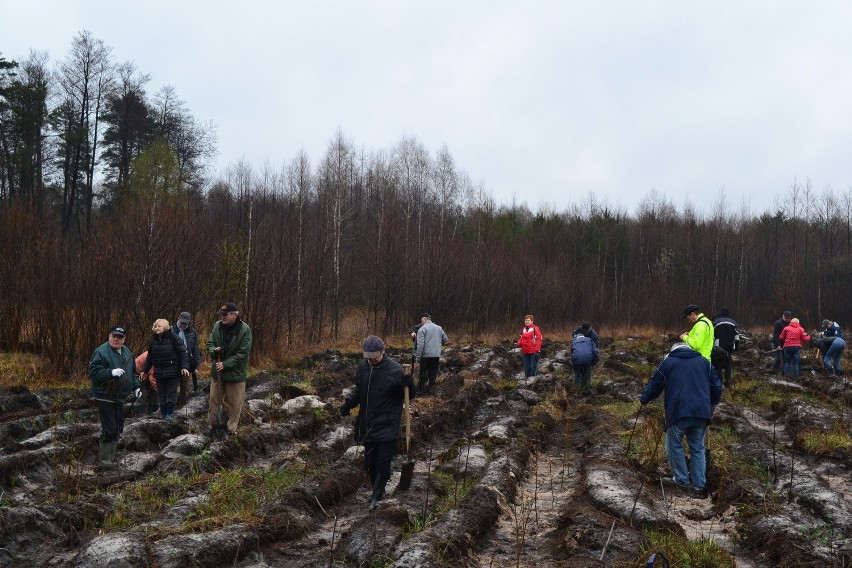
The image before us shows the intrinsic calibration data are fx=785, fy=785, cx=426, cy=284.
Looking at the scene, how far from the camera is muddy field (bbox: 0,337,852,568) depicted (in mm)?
6762

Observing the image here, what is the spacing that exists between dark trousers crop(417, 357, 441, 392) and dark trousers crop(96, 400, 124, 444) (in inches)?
329

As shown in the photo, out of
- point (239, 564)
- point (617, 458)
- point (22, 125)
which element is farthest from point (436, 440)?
point (22, 125)

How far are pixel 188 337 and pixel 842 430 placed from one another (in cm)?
1163

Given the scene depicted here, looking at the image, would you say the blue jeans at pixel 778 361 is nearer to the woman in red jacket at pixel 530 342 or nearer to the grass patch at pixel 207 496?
the woman in red jacket at pixel 530 342

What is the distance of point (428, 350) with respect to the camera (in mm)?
17281

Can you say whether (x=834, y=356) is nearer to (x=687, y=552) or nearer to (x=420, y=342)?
(x=420, y=342)

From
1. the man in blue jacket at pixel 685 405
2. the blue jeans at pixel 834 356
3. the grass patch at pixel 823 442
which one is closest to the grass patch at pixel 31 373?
the man in blue jacket at pixel 685 405

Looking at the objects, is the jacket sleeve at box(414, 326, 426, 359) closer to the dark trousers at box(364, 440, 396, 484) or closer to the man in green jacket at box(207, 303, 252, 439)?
the man in green jacket at box(207, 303, 252, 439)

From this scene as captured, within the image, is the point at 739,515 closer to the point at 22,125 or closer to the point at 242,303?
the point at 242,303

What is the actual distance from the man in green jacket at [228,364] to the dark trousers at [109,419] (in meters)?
1.36

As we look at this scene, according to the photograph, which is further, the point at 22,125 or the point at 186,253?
the point at 22,125

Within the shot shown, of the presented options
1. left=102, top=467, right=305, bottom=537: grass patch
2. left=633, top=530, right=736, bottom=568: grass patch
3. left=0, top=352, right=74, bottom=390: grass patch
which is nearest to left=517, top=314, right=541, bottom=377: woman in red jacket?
left=102, top=467, right=305, bottom=537: grass patch

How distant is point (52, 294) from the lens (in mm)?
18516

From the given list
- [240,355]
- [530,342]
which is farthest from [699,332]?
[240,355]
